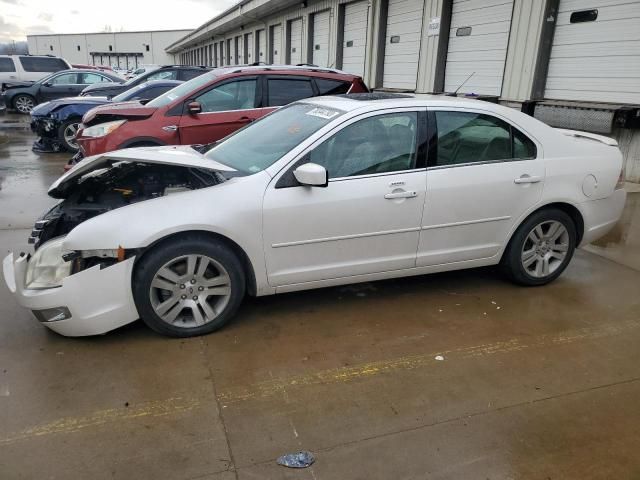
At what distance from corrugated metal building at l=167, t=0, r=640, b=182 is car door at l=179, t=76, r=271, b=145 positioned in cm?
351

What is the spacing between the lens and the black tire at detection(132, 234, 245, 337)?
334cm

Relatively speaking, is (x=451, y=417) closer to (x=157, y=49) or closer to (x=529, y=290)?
(x=529, y=290)

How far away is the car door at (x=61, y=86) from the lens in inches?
670

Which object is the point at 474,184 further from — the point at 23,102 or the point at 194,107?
the point at 23,102

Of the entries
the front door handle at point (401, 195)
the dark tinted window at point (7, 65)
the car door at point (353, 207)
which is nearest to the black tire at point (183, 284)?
the car door at point (353, 207)

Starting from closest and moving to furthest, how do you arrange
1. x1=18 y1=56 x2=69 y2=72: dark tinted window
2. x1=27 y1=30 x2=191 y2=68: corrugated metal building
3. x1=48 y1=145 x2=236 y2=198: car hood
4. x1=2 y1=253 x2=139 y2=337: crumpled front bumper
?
x1=2 y1=253 x2=139 y2=337: crumpled front bumper
x1=48 y1=145 x2=236 y2=198: car hood
x1=18 y1=56 x2=69 y2=72: dark tinted window
x1=27 y1=30 x2=191 y2=68: corrugated metal building

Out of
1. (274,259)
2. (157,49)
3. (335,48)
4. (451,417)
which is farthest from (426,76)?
(157,49)

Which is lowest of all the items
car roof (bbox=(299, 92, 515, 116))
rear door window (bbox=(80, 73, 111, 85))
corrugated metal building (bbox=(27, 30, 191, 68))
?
car roof (bbox=(299, 92, 515, 116))

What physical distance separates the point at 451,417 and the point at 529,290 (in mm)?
2085

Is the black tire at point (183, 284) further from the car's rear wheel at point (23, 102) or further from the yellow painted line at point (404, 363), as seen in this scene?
the car's rear wheel at point (23, 102)

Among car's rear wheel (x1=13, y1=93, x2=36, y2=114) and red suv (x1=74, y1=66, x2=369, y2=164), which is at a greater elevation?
red suv (x1=74, y1=66, x2=369, y2=164)

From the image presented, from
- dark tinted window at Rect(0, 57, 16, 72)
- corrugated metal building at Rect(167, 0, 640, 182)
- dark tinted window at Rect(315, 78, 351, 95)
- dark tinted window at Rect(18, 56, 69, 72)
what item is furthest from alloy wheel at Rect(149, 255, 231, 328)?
dark tinted window at Rect(0, 57, 16, 72)

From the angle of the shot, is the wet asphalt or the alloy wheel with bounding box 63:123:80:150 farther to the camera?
the alloy wheel with bounding box 63:123:80:150

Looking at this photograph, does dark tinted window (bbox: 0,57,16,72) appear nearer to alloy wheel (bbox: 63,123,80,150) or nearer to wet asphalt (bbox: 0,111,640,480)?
alloy wheel (bbox: 63,123,80,150)
